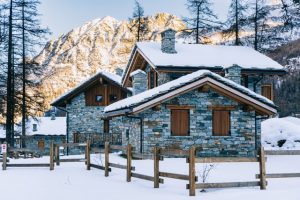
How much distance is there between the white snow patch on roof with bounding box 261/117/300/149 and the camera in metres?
26.8

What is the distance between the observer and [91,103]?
34375 millimetres

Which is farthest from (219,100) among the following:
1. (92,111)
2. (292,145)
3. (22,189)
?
(92,111)

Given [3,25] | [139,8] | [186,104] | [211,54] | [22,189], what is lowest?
[22,189]

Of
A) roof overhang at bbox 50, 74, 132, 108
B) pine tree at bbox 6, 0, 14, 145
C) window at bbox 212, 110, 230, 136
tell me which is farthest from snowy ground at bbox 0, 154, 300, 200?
roof overhang at bbox 50, 74, 132, 108

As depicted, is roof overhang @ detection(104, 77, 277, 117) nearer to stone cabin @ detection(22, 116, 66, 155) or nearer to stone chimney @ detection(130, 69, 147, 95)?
stone chimney @ detection(130, 69, 147, 95)

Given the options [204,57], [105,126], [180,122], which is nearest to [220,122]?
[180,122]

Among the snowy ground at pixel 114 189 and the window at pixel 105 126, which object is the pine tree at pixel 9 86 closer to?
the window at pixel 105 126

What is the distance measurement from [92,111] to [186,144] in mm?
14352

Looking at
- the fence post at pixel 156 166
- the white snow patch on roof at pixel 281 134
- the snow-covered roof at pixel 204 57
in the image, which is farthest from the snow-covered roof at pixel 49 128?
the fence post at pixel 156 166

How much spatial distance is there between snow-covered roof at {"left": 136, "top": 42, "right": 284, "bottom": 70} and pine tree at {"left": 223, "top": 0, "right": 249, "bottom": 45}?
7.45 meters

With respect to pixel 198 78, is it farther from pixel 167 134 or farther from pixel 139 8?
pixel 139 8

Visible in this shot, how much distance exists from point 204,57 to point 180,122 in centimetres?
781

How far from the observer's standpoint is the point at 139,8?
1645 inches

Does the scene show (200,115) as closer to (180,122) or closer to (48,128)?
(180,122)
